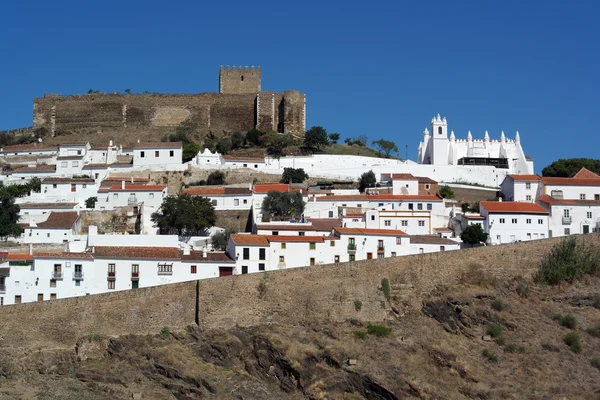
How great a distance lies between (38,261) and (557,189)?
93.8 ft

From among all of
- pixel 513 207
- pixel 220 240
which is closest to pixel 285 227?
pixel 220 240

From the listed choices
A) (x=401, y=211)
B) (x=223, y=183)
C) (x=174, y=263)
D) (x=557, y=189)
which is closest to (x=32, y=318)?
(x=174, y=263)

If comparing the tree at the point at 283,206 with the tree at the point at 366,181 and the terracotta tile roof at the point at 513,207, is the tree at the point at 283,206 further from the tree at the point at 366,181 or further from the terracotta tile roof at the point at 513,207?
the terracotta tile roof at the point at 513,207

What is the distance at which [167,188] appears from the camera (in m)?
60.4

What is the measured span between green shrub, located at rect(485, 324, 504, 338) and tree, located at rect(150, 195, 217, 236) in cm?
1567

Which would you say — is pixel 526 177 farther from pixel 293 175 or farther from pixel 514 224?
pixel 293 175

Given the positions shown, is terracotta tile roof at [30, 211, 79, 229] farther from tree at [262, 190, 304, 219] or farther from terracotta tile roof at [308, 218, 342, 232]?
terracotta tile roof at [308, 218, 342, 232]

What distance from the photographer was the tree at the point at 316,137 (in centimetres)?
7219

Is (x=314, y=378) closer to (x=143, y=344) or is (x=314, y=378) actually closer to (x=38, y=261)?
(x=143, y=344)

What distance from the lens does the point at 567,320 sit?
43219 millimetres

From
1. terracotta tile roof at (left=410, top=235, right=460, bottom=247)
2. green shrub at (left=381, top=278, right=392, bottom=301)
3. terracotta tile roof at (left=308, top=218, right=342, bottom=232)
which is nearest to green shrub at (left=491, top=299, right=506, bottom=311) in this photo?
green shrub at (left=381, top=278, right=392, bottom=301)

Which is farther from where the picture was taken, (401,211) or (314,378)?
(401,211)

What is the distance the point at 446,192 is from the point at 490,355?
2114 centimetres

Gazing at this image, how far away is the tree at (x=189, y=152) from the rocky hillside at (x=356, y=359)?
26.8 m
